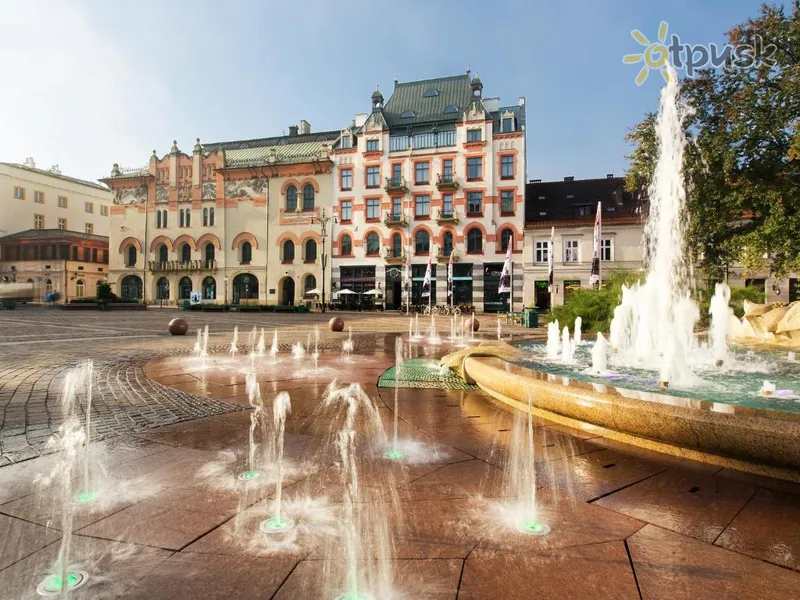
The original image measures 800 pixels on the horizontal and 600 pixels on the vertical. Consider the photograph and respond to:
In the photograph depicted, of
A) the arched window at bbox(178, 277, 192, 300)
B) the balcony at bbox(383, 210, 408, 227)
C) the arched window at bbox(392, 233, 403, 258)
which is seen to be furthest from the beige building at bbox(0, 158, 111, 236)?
the arched window at bbox(392, 233, 403, 258)

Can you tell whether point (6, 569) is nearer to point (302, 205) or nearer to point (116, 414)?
point (116, 414)

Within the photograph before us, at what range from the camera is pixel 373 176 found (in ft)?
134

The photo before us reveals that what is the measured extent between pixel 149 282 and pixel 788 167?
50960 millimetres

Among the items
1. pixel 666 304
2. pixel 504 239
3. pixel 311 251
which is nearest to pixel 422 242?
pixel 504 239

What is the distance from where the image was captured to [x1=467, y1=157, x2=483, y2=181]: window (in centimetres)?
3797

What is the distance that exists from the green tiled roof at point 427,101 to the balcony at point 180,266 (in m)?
22.7

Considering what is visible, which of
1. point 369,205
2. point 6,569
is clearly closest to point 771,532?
point 6,569

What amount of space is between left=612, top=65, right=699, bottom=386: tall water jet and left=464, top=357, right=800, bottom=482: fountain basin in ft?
6.64

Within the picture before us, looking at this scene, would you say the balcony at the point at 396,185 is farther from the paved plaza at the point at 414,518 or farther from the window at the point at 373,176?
the paved plaza at the point at 414,518

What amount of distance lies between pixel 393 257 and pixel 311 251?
850cm

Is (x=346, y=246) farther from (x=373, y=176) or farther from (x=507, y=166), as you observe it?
(x=507, y=166)

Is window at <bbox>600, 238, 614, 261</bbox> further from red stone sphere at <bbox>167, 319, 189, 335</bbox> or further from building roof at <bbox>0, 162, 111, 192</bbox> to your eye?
building roof at <bbox>0, 162, 111, 192</bbox>

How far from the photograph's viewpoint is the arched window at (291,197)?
143 feet

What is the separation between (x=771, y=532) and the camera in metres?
2.42
